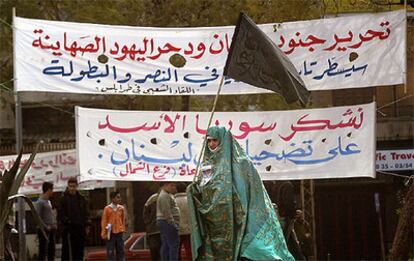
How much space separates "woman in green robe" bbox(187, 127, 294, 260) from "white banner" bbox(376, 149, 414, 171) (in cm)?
726

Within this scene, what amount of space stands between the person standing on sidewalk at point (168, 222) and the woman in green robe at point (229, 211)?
193 inches

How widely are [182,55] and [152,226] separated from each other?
9.11ft

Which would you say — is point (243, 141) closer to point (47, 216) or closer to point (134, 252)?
point (47, 216)

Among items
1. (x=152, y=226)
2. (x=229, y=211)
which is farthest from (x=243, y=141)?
(x=229, y=211)

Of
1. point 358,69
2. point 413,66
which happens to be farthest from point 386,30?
point 413,66

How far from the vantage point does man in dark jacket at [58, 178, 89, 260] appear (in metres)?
15.5

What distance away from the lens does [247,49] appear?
34.8 ft

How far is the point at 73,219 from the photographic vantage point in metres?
15.5

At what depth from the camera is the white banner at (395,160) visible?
16.8m

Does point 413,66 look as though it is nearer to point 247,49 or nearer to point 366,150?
point 366,150

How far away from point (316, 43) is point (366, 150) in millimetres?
1611

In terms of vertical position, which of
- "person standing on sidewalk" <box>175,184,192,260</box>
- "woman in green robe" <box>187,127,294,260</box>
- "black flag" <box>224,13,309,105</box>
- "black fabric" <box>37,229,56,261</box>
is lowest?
"black fabric" <box>37,229,56,261</box>

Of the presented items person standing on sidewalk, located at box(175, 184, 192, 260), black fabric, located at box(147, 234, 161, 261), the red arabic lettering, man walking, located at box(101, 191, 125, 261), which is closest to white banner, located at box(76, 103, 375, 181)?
the red arabic lettering

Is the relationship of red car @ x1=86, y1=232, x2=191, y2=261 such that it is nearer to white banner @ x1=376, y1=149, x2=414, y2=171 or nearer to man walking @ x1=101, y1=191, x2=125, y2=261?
man walking @ x1=101, y1=191, x2=125, y2=261
